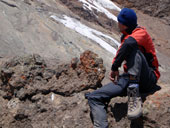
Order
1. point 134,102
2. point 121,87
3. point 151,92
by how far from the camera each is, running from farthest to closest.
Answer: point 151,92 < point 121,87 < point 134,102

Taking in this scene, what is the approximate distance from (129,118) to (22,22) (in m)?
6.97

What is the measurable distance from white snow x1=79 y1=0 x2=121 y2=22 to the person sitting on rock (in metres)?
12.5

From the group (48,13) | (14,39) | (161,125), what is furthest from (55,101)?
(48,13)

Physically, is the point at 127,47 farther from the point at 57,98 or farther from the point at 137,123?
the point at 57,98

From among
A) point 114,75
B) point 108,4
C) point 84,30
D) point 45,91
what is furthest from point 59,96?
point 108,4

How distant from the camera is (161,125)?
3596 mm

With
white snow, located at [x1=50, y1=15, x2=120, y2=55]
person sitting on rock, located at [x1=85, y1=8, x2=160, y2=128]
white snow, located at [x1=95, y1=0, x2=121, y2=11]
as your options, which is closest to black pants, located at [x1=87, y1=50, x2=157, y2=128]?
person sitting on rock, located at [x1=85, y1=8, x2=160, y2=128]

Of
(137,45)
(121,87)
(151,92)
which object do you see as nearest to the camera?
(137,45)

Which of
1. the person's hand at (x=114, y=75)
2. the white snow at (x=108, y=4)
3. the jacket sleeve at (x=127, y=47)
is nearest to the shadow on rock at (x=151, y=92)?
the person's hand at (x=114, y=75)

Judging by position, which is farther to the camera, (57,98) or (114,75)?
(57,98)

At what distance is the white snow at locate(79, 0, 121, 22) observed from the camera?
54.9 ft

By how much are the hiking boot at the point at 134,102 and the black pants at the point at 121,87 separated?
0.18m

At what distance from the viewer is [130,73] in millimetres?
3725

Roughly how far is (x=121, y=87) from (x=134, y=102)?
1.16 feet
